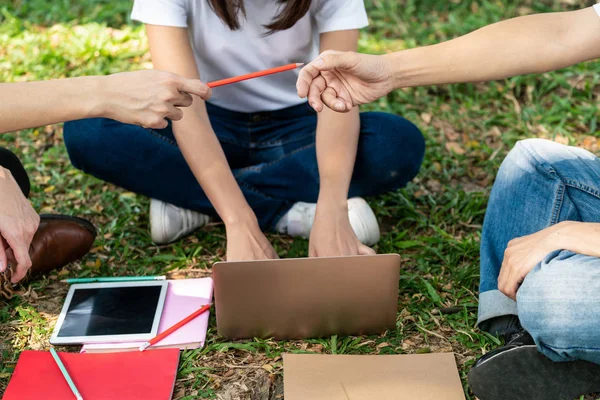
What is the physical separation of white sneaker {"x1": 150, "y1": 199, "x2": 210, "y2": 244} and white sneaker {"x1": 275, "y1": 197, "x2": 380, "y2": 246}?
26 cm

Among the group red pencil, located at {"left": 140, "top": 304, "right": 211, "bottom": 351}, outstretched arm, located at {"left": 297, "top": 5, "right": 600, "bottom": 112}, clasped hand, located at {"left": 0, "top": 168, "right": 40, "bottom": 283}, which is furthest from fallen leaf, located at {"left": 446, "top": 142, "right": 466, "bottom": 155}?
clasped hand, located at {"left": 0, "top": 168, "right": 40, "bottom": 283}

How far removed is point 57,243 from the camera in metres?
1.84

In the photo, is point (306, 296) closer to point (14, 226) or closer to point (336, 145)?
point (336, 145)

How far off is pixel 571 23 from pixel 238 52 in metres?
0.85

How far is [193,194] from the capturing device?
6.62 ft

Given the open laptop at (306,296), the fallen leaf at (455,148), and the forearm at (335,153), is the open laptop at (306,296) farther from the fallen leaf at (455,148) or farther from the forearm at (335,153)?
the fallen leaf at (455,148)

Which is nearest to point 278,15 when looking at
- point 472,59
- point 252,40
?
point 252,40

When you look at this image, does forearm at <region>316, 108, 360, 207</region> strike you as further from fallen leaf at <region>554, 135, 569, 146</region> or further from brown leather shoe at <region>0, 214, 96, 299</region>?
fallen leaf at <region>554, 135, 569, 146</region>

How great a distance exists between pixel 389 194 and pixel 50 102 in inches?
45.3

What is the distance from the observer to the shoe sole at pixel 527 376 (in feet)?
4.50

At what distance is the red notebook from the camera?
1.41m

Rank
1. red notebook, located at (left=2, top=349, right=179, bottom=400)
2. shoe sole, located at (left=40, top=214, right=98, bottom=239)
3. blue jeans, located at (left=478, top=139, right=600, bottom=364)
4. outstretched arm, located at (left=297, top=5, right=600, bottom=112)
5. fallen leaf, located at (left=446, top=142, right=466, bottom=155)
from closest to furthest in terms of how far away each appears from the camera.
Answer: blue jeans, located at (left=478, top=139, right=600, bottom=364) < red notebook, located at (left=2, top=349, right=179, bottom=400) < outstretched arm, located at (left=297, top=5, right=600, bottom=112) < shoe sole, located at (left=40, top=214, right=98, bottom=239) < fallen leaf, located at (left=446, top=142, right=466, bottom=155)

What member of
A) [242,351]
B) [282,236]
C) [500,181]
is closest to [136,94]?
[242,351]

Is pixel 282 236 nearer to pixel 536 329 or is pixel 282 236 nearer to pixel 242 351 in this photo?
pixel 242 351
